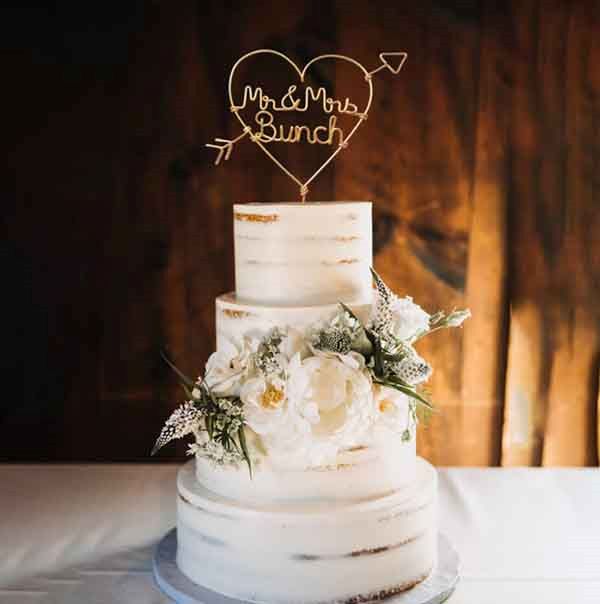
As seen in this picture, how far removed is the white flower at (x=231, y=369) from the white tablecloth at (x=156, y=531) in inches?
16.4

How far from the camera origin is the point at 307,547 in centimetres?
166

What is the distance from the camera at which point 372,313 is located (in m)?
1.72

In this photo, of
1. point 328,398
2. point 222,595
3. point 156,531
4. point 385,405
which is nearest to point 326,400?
point 328,398

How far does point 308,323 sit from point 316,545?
0.39 metres

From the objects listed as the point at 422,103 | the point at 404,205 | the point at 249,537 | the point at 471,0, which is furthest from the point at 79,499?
the point at 471,0

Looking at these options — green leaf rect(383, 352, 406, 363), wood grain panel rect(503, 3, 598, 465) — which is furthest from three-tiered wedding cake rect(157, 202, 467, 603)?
wood grain panel rect(503, 3, 598, 465)

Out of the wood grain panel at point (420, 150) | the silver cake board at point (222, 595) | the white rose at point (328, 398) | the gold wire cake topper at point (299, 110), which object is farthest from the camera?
the wood grain panel at point (420, 150)

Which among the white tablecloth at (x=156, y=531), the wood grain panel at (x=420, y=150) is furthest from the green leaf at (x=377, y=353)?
the wood grain panel at (x=420, y=150)

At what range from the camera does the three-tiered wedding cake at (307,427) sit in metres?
1.60

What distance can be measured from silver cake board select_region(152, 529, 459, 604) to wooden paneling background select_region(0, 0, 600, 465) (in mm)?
792

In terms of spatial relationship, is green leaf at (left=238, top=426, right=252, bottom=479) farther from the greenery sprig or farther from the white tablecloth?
the white tablecloth

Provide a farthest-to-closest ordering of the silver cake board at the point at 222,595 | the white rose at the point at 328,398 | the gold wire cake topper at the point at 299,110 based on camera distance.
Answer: the gold wire cake topper at the point at 299,110, the silver cake board at the point at 222,595, the white rose at the point at 328,398

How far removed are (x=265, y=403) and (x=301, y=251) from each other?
299 millimetres

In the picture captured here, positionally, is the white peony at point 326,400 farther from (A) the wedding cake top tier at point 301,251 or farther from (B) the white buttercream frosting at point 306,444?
(A) the wedding cake top tier at point 301,251
